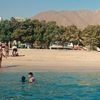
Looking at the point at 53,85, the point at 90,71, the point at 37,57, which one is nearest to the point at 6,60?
the point at 37,57

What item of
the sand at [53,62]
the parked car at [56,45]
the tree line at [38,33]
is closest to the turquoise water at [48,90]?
the sand at [53,62]

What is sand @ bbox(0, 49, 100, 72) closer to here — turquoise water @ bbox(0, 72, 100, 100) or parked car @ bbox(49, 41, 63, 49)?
turquoise water @ bbox(0, 72, 100, 100)

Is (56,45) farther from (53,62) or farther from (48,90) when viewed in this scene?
(48,90)

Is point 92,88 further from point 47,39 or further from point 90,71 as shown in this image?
point 47,39

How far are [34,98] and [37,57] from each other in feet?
84.8

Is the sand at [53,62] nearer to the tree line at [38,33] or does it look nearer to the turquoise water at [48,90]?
the turquoise water at [48,90]

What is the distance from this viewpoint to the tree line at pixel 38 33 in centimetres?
7762

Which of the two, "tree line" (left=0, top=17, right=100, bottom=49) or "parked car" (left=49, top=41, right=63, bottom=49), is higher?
"tree line" (left=0, top=17, right=100, bottom=49)

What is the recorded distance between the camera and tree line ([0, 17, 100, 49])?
77.6 metres

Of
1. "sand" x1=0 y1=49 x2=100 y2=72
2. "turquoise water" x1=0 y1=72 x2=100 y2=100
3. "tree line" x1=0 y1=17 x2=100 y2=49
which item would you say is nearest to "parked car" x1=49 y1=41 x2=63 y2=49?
"tree line" x1=0 y1=17 x2=100 y2=49

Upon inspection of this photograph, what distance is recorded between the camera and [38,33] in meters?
78.6

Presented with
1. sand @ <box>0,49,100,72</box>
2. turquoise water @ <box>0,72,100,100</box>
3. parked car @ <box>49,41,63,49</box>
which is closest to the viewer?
turquoise water @ <box>0,72,100,100</box>

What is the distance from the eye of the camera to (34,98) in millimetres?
17266

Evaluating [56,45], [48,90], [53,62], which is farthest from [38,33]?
[48,90]
